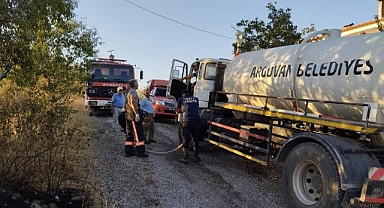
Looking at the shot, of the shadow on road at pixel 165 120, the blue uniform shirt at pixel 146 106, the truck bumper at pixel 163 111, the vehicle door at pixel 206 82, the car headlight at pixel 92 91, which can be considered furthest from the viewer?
the car headlight at pixel 92 91

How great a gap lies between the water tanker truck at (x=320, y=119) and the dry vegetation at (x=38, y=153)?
2.92m

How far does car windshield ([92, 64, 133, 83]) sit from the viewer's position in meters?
15.9

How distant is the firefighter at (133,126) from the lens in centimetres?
769

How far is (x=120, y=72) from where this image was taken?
16.3 metres

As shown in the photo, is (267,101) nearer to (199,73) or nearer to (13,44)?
(199,73)

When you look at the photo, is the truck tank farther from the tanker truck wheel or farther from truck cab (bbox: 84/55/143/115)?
truck cab (bbox: 84/55/143/115)

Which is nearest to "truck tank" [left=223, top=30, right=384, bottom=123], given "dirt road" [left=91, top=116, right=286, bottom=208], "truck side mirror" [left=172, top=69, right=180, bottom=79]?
"dirt road" [left=91, top=116, right=286, bottom=208]

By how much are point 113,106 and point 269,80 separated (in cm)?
656

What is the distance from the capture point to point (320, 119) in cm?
499

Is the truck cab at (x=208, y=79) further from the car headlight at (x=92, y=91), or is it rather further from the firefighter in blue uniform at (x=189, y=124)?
the car headlight at (x=92, y=91)

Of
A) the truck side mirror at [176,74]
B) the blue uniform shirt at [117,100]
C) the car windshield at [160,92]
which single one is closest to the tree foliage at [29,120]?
the truck side mirror at [176,74]

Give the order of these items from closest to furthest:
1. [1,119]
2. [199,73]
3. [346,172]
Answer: [346,172], [1,119], [199,73]

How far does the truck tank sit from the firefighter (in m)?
2.40

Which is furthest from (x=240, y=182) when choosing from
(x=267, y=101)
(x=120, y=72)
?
(x=120, y=72)
